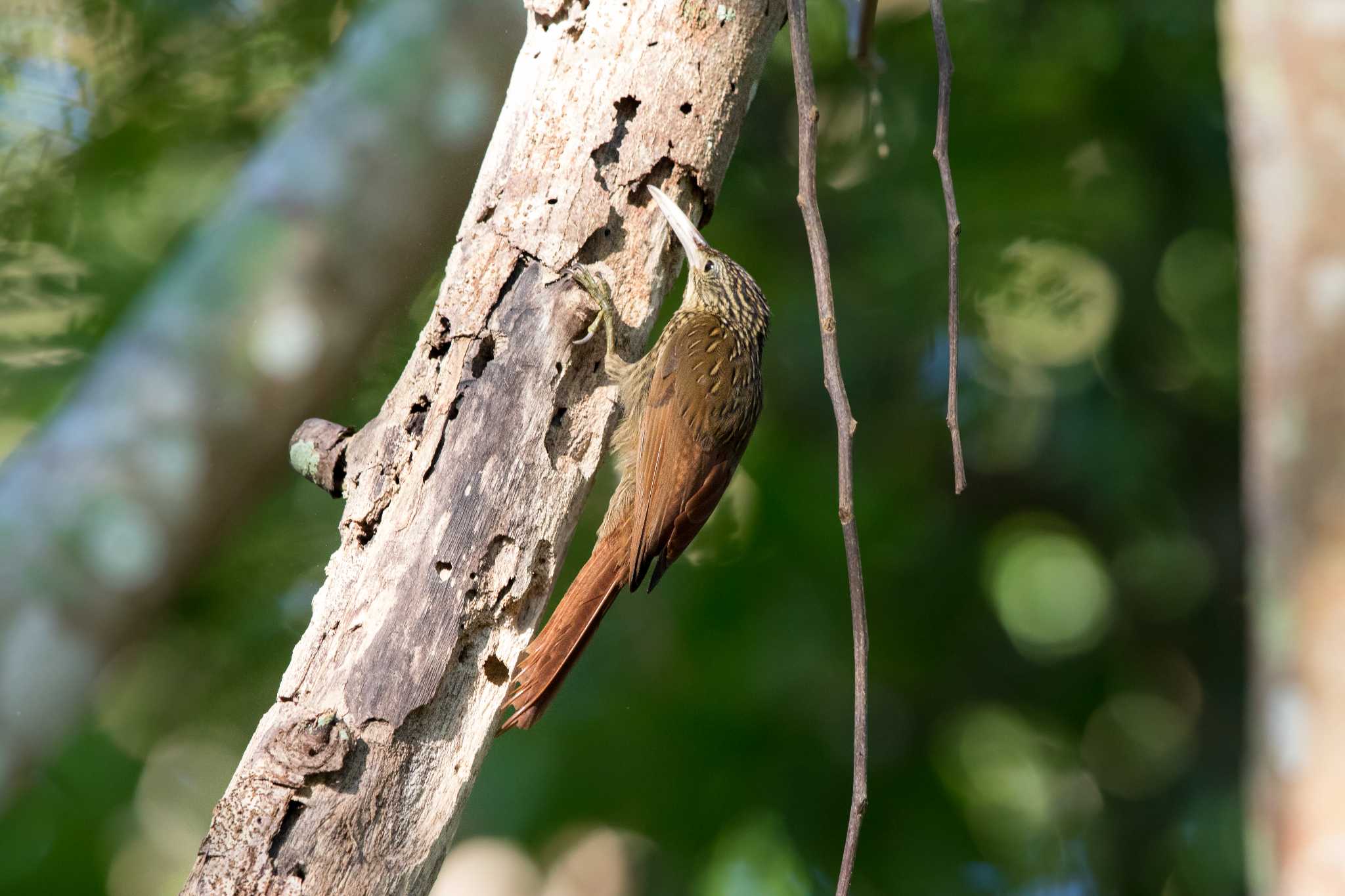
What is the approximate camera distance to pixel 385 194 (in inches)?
153

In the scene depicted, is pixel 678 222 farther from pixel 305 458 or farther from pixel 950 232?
pixel 305 458

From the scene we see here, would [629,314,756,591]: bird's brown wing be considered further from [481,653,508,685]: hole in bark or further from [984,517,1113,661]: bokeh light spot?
[984,517,1113,661]: bokeh light spot

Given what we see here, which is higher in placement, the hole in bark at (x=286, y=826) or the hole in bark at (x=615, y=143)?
the hole in bark at (x=615, y=143)

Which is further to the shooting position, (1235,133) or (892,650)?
(892,650)

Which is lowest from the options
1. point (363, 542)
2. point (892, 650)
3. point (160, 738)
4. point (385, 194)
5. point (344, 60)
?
point (160, 738)

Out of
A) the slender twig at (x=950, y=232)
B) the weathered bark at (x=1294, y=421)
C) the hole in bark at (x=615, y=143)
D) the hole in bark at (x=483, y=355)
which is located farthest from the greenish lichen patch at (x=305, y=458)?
the weathered bark at (x=1294, y=421)

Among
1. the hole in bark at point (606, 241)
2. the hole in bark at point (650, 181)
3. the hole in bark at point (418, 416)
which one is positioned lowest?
the hole in bark at point (418, 416)

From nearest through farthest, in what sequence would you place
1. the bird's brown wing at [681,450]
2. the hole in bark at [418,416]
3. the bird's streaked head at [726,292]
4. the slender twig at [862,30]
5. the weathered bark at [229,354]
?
1. the hole in bark at [418,416]
2. the bird's brown wing at [681,450]
3. the bird's streaked head at [726,292]
4. the weathered bark at [229,354]
5. the slender twig at [862,30]

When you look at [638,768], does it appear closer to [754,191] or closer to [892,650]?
[892,650]

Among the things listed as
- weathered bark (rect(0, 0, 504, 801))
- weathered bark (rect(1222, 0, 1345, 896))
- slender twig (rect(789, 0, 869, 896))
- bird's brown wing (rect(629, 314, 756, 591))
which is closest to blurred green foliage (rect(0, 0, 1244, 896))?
weathered bark (rect(0, 0, 504, 801))

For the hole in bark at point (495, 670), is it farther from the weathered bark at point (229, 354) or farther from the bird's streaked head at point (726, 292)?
the weathered bark at point (229, 354)

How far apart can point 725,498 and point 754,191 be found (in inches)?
50.3

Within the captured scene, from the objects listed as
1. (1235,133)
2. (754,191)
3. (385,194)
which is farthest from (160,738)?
(1235,133)

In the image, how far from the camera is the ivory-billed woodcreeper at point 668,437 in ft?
7.89
